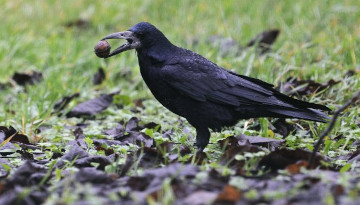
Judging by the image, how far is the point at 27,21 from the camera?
8969 mm

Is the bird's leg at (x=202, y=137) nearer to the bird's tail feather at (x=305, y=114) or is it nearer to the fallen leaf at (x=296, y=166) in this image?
the bird's tail feather at (x=305, y=114)

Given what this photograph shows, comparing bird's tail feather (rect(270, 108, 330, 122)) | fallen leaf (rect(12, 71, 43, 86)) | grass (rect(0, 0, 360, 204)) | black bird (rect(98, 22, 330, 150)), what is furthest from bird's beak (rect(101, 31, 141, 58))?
fallen leaf (rect(12, 71, 43, 86))

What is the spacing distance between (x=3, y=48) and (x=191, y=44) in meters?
2.32

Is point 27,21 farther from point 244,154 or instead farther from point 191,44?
point 244,154

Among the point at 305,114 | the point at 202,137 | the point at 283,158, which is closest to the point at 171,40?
the point at 202,137

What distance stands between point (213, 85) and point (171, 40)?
3.11 meters

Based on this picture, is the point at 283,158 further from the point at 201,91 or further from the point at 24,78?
the point at 24,78

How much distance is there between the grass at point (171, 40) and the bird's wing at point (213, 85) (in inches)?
13.2

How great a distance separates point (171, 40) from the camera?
7.46 m

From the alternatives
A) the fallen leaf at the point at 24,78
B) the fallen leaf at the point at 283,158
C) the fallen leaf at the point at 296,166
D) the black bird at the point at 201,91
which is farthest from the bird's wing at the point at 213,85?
the fallen leaf at the point at 24,78

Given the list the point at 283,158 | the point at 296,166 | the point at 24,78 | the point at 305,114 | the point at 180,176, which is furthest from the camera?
the point at 24,78

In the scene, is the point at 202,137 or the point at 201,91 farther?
the point at 201,91

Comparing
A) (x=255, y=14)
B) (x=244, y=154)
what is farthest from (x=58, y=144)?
(x=255, y=14)

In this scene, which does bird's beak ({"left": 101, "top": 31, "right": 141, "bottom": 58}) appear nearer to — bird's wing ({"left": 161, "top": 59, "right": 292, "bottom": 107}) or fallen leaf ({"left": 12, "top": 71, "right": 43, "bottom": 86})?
bird's wing ({"left": 161, "top": 59, "right": 292, "bottom": 107})
